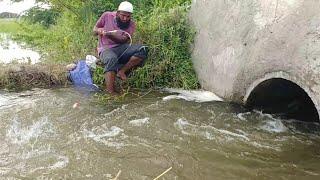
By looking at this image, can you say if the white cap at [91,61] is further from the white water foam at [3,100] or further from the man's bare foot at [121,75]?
the white water foam at [3,100]

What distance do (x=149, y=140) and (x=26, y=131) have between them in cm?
155

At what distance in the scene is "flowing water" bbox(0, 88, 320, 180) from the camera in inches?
173

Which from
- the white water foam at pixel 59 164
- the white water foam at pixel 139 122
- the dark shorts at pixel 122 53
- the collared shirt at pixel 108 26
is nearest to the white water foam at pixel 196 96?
the dark shorts at pixel 122 53

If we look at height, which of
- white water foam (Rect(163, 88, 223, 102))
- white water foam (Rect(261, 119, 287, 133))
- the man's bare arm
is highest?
the man's bare arm

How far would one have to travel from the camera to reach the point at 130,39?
773 cm

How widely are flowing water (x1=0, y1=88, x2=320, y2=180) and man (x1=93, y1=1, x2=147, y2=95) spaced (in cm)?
72

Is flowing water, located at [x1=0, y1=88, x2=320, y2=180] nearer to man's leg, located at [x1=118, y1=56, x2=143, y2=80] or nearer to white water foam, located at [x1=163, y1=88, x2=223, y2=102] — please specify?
white water foam, located at [x1=163, y1=88, x2=223, y2=102]

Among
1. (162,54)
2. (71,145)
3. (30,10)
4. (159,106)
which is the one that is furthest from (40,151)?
(30,10)

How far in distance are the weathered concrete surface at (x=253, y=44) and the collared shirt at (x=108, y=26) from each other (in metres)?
1.24

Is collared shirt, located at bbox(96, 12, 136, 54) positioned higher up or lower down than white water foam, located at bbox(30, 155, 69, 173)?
higher up

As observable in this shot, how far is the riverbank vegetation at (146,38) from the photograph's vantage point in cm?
794

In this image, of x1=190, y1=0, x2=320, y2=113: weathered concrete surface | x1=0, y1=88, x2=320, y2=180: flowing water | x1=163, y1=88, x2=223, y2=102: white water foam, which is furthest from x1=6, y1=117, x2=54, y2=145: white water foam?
x1=190, y1=0, x2=320, y2=113: weathered concrete surface

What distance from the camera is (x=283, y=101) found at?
6.96 metres

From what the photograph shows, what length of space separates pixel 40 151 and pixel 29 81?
3448mm
